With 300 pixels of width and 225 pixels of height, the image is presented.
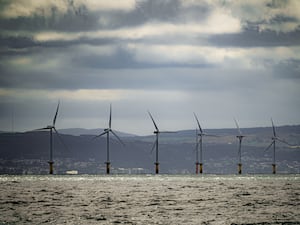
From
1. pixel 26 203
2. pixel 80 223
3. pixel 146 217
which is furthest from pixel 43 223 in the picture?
pixel 26 203

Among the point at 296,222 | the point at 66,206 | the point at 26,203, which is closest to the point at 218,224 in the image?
the point at 296,222

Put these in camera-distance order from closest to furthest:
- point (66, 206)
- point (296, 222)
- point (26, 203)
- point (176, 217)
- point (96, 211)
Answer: point (296, 222), point (176, 217), point (96, 211), point (66, 206), point (26, 203)

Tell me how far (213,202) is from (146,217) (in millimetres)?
40656

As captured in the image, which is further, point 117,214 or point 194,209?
point 194,209

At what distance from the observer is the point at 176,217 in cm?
11250

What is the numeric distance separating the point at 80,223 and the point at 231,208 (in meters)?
36.9

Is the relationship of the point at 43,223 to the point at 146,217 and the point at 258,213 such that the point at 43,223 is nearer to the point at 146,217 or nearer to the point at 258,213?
the point at 146,217

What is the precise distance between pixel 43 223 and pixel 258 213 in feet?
112

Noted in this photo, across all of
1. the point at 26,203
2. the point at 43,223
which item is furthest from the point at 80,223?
the point at 26,203

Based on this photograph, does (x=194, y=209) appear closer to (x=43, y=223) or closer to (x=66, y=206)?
(x=66, y=206)

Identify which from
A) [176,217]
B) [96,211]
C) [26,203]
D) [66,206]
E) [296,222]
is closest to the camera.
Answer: [296,222]

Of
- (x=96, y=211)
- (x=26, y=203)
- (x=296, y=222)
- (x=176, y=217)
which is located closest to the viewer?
(x=296, y=222)

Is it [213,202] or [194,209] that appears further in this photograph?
[213,202]

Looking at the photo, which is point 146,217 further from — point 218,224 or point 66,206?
point 66,206
